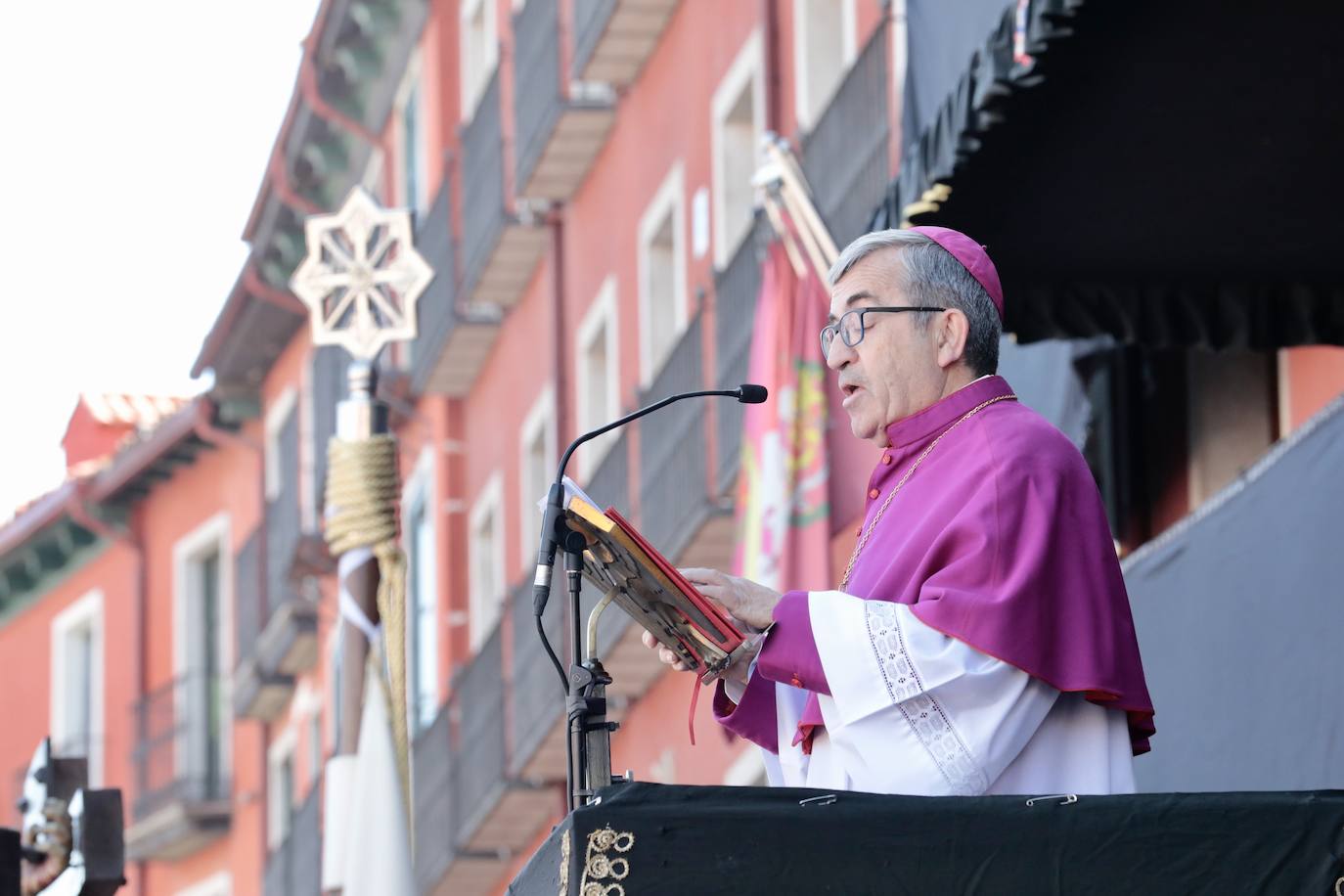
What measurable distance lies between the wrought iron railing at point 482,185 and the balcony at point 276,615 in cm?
435

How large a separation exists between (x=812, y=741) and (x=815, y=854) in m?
0.82

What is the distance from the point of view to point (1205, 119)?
7.94 metres

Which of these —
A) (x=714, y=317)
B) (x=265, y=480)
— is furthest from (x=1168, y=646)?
(x=265, y=480)

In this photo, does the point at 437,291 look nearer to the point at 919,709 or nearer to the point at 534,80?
the point at 534,80

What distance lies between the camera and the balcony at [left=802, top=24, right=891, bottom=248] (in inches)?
555

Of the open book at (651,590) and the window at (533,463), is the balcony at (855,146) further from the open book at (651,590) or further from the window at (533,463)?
the open book at (651,590)

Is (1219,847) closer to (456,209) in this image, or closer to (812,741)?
(812,741)

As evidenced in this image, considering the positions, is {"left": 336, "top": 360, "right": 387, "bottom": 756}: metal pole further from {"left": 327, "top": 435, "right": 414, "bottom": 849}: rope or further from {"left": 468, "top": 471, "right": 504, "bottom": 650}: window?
{"left": 468, "top": 471, "right": 504, "bottom": 650}: window

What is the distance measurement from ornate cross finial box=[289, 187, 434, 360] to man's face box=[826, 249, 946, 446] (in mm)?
5712

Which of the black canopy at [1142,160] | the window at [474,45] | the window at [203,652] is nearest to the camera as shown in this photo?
the black canopy at [1142,160]

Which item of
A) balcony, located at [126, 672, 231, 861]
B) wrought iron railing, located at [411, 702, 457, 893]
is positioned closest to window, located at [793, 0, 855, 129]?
wrought iron railing, located at [411, 702, 457, 893]

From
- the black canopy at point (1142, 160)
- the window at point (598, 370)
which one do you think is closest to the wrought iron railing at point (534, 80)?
the window at point (598, 370)

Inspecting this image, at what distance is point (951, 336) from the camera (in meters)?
5.47

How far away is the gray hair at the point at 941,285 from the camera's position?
5.47m
